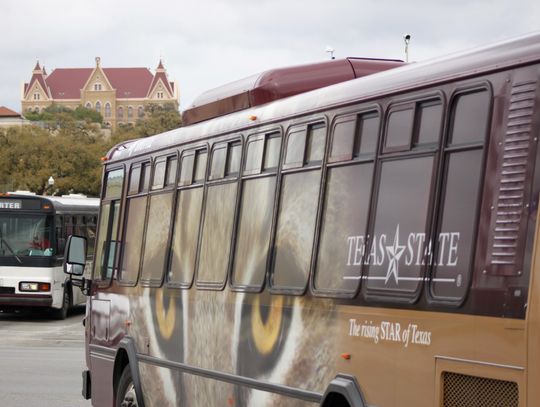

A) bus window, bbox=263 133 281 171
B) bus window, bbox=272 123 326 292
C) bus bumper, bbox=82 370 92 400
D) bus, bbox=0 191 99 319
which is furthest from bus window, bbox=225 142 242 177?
bus, bbox=0 191 99 319

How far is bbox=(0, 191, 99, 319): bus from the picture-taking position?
2831 centimetres

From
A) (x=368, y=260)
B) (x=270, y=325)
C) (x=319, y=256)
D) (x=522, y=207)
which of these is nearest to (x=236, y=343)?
(x=270, y=325)

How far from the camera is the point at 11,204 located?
28812 mm

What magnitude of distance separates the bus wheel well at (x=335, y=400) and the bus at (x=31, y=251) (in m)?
21.5

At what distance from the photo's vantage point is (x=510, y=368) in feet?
18.4

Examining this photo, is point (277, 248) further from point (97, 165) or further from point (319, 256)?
point (97, 165)

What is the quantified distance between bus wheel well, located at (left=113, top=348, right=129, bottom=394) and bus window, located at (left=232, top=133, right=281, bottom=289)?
2.82 m

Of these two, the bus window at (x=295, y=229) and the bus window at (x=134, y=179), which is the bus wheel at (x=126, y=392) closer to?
the bus window at (x=134, y=179)

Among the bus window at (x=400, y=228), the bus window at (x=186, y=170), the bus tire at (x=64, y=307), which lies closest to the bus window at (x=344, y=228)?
the bus window at (x=400, y=228)

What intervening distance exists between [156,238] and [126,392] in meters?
1.44

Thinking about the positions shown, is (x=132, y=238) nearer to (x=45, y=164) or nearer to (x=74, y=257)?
(x=74, y=257)

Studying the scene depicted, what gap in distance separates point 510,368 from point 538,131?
103cm

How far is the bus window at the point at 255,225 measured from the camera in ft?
28.3

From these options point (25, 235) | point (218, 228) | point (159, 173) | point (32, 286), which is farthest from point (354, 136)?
point (25, 235)
